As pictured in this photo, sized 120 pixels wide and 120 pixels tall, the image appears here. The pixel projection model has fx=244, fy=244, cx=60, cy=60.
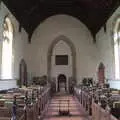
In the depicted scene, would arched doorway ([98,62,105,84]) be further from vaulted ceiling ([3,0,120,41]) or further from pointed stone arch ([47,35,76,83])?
vaulted ceiling ([3,0,120,41])

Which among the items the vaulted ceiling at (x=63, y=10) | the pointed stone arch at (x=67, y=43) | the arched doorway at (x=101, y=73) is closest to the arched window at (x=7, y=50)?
the vaulted ceiling at (x=63, y=10)

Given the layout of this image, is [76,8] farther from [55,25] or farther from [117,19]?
[117,19]

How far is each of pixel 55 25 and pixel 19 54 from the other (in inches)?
207

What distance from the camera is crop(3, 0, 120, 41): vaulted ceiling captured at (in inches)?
616

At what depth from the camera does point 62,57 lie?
2119 centimetres

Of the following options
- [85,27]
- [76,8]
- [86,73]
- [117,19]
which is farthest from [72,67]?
[117,19]

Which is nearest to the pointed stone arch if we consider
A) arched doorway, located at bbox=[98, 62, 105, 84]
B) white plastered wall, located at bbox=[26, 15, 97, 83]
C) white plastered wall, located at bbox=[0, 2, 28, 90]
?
white plastered wall, located at bbox=[26, 15, 97, 83]

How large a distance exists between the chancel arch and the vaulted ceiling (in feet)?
7.39

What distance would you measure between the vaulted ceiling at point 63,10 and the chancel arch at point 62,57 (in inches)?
88.6

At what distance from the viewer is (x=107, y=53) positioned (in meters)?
18.1

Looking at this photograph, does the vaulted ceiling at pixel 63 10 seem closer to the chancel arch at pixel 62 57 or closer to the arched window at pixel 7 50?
the arched window at pixel 7 50

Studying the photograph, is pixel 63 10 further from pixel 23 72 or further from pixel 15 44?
pixel 23 72

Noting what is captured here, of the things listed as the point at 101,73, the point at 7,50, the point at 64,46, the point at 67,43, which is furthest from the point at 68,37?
the point at 7,50

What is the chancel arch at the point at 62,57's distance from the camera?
21.0 metres
